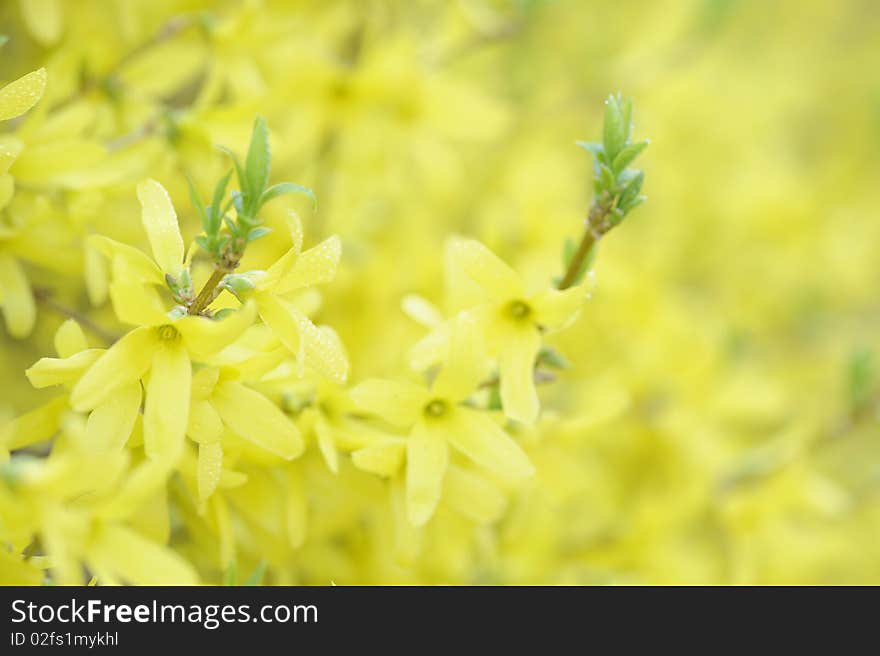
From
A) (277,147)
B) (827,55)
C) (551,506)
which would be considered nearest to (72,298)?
(277,147)

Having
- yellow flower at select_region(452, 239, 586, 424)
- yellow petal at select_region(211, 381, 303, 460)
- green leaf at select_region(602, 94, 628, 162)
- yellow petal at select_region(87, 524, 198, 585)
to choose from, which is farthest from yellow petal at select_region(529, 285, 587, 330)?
yellow petal at select_region(87, 524, 198, 585)

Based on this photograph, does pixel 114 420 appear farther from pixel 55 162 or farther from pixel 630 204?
pixel 630 204

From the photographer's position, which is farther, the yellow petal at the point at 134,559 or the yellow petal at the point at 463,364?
the yellow petal at the point at 463,364

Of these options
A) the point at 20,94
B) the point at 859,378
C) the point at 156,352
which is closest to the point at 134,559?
the point at 156,352

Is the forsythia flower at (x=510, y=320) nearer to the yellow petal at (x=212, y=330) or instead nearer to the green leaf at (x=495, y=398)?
the green leaf at (x=495, y=398)

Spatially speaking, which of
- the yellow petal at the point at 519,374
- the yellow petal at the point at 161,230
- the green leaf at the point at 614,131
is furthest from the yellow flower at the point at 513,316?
the yellow petal at the point at 161,230

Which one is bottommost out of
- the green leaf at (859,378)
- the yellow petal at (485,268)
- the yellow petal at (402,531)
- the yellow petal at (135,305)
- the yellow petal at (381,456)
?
the yellow petal at (402,531)
